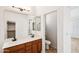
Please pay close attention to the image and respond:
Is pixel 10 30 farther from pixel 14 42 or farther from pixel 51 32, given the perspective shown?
pixel 51 32

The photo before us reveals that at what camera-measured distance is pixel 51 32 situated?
162 cm

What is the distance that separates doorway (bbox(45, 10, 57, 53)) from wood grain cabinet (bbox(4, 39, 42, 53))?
0.15m

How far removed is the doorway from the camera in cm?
153

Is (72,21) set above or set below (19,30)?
above

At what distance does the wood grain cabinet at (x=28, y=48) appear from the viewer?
138 cm

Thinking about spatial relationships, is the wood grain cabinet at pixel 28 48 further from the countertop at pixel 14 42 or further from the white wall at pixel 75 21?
the white wall at pixel 75 21

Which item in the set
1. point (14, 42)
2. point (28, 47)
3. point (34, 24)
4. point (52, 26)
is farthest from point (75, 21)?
point (14, 42)

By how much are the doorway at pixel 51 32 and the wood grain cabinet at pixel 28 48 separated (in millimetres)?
150

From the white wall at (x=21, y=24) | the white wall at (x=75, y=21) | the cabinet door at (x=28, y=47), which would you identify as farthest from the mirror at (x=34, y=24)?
the white wall at (x=75, y=21)
